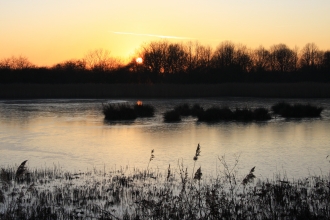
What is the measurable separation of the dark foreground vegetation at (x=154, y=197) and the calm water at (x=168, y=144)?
41.5 inches

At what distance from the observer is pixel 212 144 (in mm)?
11938

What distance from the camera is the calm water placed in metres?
9.12

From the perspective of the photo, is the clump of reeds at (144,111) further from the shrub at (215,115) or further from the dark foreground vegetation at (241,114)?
the shrub at (215,115)

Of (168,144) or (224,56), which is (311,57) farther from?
(168,144)

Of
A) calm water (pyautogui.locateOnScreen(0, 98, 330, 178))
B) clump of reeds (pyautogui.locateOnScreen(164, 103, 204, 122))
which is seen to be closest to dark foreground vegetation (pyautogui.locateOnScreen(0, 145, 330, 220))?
calm water (pyautogui.locateOnScreen(0, 98, 330, 178))

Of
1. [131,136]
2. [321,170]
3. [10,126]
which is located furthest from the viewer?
[10,126]

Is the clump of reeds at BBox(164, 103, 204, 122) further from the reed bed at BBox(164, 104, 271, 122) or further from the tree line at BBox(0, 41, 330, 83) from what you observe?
the tree line at BBox(0, 41, 330, 83)

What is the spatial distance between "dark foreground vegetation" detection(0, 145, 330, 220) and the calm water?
1.05 meters

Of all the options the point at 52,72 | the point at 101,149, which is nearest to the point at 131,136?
the point at 101,149

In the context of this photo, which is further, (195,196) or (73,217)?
(195,196)

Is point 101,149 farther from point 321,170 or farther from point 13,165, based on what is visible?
point 321,170

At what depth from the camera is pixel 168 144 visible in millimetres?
12008

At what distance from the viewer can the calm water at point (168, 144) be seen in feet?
29.9

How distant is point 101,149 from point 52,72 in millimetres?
A: 39857
